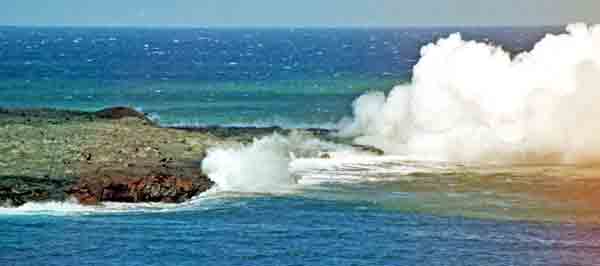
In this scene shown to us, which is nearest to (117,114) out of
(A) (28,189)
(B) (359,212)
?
(A) (28,189)

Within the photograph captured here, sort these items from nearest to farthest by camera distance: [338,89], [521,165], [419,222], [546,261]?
[546,261] < [419,222] < [521,165] < [338,89]

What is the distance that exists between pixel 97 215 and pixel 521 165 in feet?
95.7

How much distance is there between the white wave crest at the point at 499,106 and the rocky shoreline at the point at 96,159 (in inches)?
539

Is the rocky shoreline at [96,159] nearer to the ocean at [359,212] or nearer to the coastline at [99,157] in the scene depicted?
the coastline at [99,157]

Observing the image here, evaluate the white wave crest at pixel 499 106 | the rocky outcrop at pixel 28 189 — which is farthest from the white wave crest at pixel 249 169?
the white wave crest at pixel 499 106

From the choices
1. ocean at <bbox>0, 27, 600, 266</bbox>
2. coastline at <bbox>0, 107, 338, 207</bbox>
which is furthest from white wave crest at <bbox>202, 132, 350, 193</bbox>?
coastline at <bbox>0, 107, 338, 207</bbox>

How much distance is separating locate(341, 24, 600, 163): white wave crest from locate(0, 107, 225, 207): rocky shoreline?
13702 mm

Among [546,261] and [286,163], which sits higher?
[286,163]

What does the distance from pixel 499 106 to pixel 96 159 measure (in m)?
28.6

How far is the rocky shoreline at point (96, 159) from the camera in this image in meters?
61.0

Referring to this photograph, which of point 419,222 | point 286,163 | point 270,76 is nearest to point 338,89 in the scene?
point 270,76

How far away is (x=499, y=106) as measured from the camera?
83.0 metres

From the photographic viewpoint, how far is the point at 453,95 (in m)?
84.3

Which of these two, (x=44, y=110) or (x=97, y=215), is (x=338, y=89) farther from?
(x=97, y=215)
